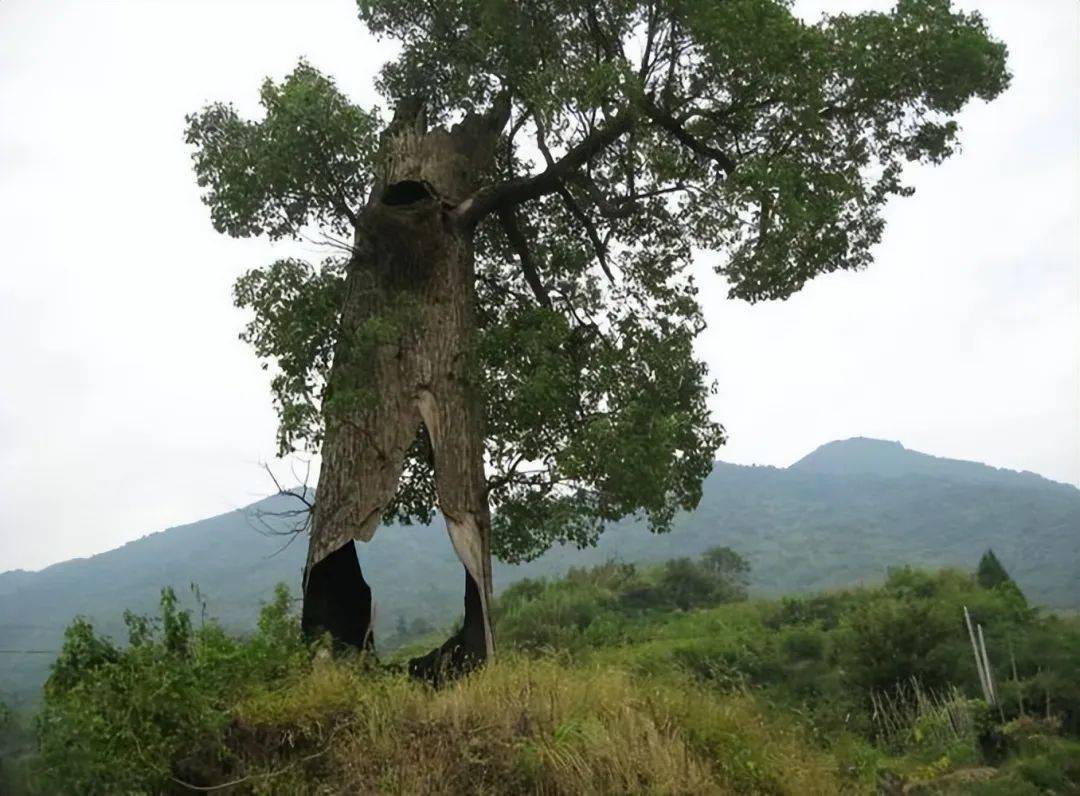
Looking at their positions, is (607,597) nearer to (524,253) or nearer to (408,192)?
(524,253)

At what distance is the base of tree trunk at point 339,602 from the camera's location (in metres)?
8.05

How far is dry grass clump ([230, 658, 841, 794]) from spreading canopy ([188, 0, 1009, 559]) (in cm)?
225

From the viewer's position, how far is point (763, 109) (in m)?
9.38

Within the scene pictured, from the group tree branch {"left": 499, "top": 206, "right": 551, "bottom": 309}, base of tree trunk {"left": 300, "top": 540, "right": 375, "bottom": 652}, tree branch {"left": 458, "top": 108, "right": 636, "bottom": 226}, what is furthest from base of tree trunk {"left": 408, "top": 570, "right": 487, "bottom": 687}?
tree branch {"left": 458, "top": 108, "right": 636, "bottom": 226}

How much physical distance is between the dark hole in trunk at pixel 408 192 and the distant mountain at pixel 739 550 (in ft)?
196

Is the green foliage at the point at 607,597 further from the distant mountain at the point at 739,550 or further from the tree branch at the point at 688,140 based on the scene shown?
Answer: the distant mountain at the point at 739,550

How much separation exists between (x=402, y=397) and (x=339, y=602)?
1.83 m

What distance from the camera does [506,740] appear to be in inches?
215

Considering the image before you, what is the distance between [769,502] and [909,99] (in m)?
160

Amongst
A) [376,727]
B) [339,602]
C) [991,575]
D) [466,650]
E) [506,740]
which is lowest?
[991,575]

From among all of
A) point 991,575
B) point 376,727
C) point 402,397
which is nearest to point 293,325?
point 402,397

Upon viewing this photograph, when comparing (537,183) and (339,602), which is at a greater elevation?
(537,183)

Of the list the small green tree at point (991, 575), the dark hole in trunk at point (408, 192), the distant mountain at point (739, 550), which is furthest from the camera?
the distant mountain at point (739, 550)

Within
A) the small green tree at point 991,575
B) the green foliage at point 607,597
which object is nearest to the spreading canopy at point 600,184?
the green foliage at point 607,597
